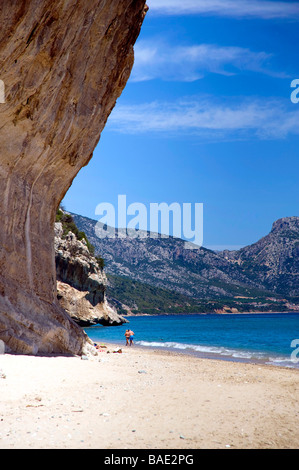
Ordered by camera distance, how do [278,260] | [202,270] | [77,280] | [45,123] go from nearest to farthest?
[45,123], [77,280], [202,270], [278,260]

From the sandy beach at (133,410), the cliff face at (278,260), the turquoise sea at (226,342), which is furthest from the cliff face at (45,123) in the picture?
the cliff face at (278,260)

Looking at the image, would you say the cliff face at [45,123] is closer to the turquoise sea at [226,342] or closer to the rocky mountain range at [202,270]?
the turquoise sea at [226,342]

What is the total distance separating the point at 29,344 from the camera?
13.0 m

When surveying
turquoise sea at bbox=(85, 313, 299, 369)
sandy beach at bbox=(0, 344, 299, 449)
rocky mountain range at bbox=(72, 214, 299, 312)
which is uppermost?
rocky mountain range at bbox=(72, 214, 299, 312)

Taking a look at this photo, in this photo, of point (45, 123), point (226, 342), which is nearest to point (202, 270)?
point (226, 342)

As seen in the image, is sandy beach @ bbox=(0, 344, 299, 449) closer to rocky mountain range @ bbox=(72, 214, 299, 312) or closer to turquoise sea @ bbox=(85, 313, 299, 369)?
turquoise sea @ bbox=(85, 313, 299, 369)

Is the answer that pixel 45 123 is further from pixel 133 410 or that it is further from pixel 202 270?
pixel 202 270

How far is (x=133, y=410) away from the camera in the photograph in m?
7.90

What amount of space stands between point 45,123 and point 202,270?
474 feet

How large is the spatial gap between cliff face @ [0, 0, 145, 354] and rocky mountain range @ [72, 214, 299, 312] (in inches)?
Result: 4473

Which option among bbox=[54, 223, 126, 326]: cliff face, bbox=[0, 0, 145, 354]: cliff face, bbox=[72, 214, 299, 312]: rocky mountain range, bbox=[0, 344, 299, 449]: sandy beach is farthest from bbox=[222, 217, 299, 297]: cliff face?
bbox=[0, 344, 299, 449]: sandy beach

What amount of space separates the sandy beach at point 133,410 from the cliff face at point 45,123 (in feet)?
7.86

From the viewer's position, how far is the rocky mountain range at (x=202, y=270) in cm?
14400

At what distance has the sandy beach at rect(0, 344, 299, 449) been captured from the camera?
6117mm
